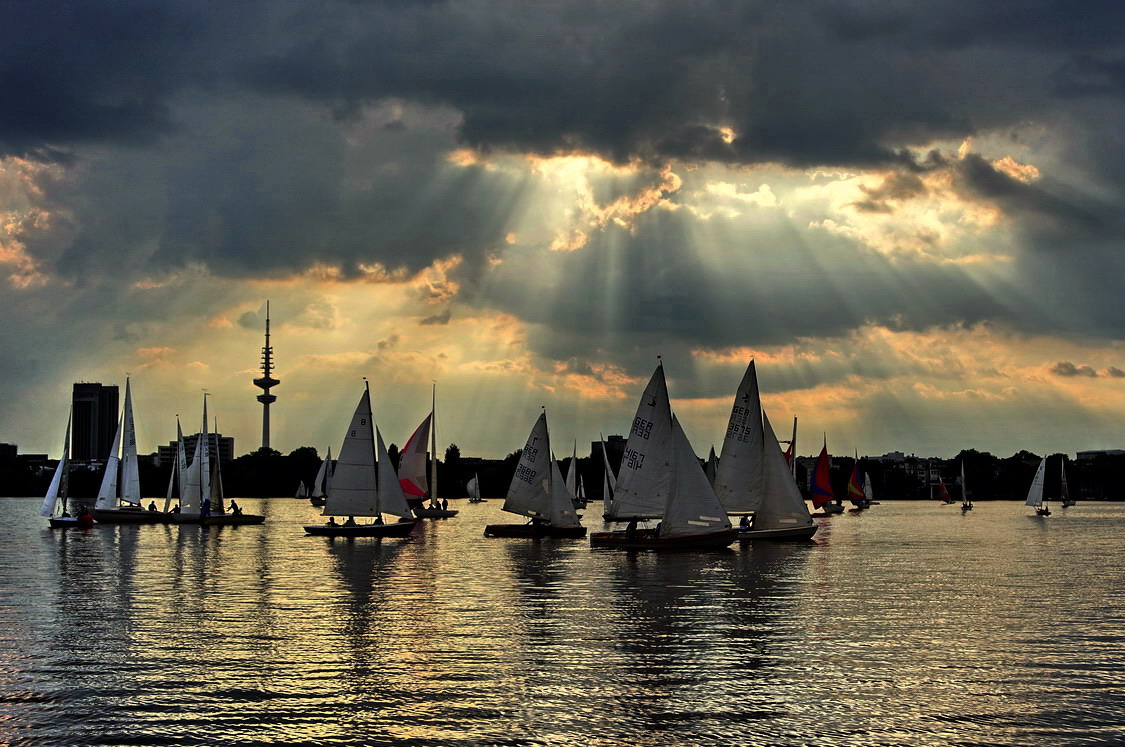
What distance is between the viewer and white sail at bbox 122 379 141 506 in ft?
351

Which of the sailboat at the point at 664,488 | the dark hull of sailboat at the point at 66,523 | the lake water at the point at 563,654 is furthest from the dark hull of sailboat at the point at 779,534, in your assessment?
the dark hull of sailboat at the point at 66,523

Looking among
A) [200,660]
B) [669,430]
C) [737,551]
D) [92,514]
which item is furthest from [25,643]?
[92,514]

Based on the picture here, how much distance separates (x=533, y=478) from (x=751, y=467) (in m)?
17.4

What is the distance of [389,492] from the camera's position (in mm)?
84875

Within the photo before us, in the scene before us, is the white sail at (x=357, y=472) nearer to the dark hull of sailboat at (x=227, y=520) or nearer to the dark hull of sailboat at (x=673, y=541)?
the dark hull of sailboat at (x=673, y=541)

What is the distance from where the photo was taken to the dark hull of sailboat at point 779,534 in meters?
78.2

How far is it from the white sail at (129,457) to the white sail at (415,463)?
24824 mm

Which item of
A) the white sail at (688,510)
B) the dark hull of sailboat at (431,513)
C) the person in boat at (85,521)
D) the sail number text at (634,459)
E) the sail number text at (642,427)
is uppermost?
the sail number text at (642,427)

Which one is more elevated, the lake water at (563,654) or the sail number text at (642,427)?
the sail number text at (642,427)

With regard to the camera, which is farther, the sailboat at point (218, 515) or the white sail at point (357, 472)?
the sailboat at point (218, 515)

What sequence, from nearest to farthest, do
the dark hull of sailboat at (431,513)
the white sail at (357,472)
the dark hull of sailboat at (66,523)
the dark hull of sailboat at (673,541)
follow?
the dark hull of sailboat at (673,541), the white sail at (357,472), the dark hull of sailboat at (66,523), the dark hull of sailboat at (431,513)

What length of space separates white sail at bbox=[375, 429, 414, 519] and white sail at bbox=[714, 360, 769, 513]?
916 inches

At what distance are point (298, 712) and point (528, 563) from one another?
131 ft

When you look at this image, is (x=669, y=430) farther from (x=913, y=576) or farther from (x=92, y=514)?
(x=92, y=514)
